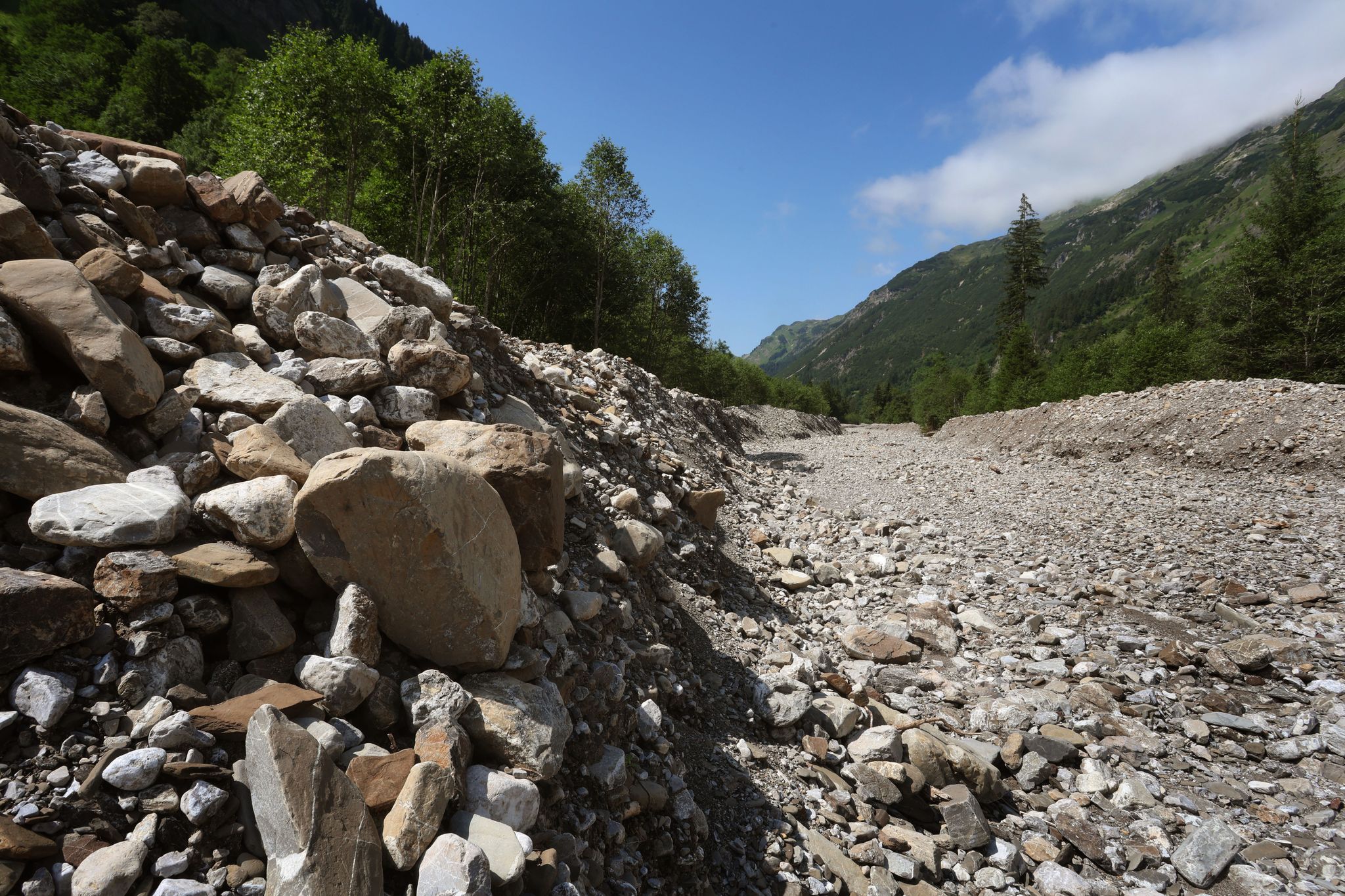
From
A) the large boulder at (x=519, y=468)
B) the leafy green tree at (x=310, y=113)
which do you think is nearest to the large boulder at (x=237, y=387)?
the large boulder at (x=519, y=468)

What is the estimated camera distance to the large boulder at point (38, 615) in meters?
2.00

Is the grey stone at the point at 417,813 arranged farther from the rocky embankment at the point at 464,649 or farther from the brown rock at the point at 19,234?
the brown rock at the point at 19,234

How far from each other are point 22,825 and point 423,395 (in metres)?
3.32

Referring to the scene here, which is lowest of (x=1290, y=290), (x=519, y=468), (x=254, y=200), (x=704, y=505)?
(x=704, y=505)

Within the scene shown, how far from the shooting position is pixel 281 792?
77.4 inches

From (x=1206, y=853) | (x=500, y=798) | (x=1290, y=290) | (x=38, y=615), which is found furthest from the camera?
(x=1290, y=290)

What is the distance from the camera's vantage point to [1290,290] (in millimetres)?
20562

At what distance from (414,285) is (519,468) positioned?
3715 millimetres

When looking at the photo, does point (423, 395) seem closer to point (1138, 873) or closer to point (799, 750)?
point (799, 750)

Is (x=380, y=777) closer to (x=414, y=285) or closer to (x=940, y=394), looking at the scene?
(x=414, y=285)

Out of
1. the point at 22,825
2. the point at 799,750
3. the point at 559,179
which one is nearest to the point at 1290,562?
the point at 799,750

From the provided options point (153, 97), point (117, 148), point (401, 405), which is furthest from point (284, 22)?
point (401, 405)

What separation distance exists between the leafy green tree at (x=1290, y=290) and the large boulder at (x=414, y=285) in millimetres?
28458

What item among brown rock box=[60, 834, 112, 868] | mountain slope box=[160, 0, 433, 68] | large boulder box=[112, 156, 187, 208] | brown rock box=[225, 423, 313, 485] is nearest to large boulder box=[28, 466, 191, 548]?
brown rock box=[225, 423, 313, 485]
